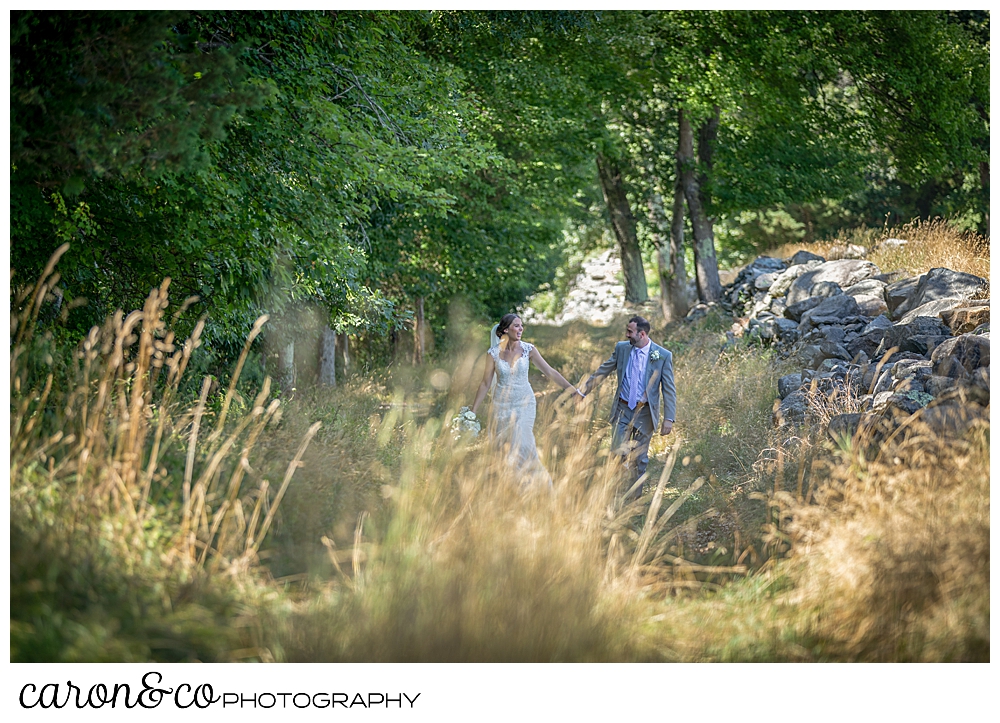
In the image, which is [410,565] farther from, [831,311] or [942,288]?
[831,311]

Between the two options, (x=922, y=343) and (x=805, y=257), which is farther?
(x=805, y=257)

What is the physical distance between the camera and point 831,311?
1106cm

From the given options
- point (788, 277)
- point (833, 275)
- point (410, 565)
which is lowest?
point (410, 565)

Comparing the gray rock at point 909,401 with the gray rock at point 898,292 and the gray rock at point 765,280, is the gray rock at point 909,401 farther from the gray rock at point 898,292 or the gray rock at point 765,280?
the gray rock at point 765,280

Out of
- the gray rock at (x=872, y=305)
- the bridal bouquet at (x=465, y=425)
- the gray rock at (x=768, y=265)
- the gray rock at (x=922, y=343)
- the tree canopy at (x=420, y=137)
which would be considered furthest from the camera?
the gray rock at (x=768, y=265)

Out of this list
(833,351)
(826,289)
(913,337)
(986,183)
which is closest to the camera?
(913,337)

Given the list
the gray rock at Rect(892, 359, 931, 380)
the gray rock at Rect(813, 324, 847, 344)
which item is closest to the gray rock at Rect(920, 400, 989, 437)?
the gray rock at Rect(892, 359, 931, 380)

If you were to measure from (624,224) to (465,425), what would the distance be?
44.8 ft

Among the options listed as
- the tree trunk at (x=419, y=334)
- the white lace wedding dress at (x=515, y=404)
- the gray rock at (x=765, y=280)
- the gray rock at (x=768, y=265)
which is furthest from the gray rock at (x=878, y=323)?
the tree trunk at (x=419, y=334)

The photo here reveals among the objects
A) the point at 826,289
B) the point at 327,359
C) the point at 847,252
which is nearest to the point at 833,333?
the point at 826,289

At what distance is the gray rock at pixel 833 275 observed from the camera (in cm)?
1239

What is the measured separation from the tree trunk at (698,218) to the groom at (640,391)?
10307 millimetres

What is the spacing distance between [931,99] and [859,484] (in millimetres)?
11476

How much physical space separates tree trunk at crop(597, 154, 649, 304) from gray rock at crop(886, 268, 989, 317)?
8198 mm
